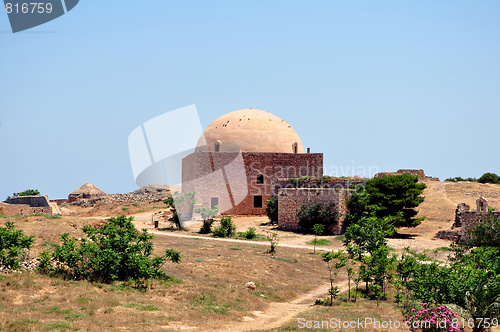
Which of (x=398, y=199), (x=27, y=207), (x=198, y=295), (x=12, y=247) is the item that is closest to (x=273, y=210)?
(x=398, y=199)

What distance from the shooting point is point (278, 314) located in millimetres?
11828

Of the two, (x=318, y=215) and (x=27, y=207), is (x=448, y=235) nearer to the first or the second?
(x=318, y=215)

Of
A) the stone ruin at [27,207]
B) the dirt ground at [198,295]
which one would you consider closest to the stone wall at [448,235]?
the dirt ground at [198,295]

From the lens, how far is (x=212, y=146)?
32438 mm

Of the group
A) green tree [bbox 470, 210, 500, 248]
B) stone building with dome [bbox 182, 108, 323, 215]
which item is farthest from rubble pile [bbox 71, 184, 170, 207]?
green tree [bbox 470, 210, 500, 248]

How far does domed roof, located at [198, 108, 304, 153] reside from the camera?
32.4 metres

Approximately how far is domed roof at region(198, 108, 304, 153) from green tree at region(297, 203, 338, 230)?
8.18 metres

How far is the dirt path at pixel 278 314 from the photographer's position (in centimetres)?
1041

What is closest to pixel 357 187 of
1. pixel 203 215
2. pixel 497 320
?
pixel 203 215

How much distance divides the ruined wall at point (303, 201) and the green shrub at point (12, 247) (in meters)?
14.6

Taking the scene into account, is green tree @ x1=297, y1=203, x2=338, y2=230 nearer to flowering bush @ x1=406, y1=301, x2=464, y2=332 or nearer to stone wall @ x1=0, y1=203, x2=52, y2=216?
flowering bush @ x1=406, y1=301, x2=464, y2=332

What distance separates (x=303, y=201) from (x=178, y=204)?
6.95 m

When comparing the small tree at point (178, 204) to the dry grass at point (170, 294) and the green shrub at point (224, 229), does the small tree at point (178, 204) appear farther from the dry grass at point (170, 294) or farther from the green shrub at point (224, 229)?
the dry grass at point (170, 294)

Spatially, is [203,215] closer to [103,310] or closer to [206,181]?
[206,181]
